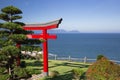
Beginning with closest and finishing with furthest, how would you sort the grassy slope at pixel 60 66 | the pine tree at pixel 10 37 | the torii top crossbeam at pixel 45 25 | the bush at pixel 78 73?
the pine tree at pixel 10 37 < the bush at pixel 78 73 < the torii top crossbeam at pixel 45 25 < the grassy slope at pixel 60 66

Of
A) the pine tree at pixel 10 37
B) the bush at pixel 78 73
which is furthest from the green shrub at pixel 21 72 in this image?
the bush at pixel 78 73

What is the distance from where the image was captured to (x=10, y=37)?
41.4 feet

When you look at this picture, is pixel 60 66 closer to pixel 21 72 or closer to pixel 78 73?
pixel 78 73

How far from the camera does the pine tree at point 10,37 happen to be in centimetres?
1242

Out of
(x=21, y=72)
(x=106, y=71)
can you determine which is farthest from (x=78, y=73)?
(x=21, y=72)

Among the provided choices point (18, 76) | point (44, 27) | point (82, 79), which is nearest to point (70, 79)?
point (82, 79)

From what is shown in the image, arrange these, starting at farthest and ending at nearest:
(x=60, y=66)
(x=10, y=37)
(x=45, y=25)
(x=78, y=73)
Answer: (x=60, y=66), (x=45, y=25), (x=78, y=73), (x=10, y=37)

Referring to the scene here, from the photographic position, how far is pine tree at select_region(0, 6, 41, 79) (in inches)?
489

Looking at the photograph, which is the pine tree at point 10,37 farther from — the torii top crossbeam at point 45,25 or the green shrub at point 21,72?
the torii top crossbeam at point 45,25

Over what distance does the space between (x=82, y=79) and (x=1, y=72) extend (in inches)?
319

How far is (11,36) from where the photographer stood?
1257cm

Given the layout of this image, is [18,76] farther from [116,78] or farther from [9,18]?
[116,78]

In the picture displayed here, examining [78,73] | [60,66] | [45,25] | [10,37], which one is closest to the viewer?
[10,37]

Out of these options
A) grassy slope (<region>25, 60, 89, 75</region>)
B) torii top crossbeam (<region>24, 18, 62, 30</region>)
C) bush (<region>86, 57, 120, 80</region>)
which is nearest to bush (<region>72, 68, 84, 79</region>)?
grassy slope (<region>25, 60, 89, 75</region>)
